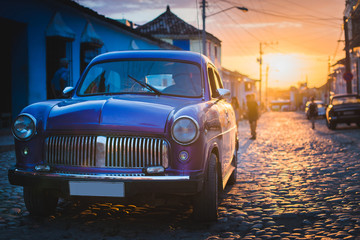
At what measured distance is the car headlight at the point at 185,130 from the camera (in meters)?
3.96

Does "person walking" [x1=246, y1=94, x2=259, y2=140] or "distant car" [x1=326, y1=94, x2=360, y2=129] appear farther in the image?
"distant car" [x1=326, y1=94, x2=360, y2=129]

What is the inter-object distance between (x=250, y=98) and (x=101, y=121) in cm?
1390

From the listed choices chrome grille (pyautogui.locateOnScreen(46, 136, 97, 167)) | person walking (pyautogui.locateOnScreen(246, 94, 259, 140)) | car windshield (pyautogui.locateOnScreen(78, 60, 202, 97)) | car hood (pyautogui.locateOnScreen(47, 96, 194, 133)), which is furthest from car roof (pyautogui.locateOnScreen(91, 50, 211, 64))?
person walking (pyautogui.locateOnScreen(246, 94, 259, 140))

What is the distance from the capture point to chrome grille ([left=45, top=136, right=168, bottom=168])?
155 inches

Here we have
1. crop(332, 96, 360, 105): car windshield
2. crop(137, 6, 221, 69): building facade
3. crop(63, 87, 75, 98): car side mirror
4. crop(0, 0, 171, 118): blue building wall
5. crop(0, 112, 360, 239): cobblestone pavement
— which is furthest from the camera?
crop(137, 6, 221, 69): building facade

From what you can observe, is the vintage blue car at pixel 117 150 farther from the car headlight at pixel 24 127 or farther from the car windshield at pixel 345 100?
the car windshield at pixel 345 100

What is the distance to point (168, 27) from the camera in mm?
41000

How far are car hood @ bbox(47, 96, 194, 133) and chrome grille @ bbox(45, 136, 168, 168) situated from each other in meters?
→ 0.10

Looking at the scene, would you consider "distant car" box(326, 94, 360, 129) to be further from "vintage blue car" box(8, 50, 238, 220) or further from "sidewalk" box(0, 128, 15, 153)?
"vintage blue car" box(8, 50, 238, 220)

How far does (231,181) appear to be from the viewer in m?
6.81

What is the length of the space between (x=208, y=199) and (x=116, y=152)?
100cm

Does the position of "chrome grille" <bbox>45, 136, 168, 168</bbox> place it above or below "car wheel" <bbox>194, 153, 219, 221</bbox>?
above

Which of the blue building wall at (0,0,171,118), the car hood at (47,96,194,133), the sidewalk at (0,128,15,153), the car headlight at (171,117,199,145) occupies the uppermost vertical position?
the blue building wall at (0,0,171,118)

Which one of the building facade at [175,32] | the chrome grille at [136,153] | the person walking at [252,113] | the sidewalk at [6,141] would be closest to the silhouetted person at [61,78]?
the sidewalk at [6,141]
